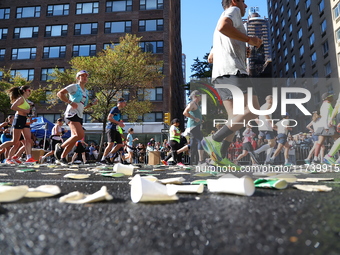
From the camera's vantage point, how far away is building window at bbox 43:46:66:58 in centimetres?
3192

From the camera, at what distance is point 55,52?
32000 mm

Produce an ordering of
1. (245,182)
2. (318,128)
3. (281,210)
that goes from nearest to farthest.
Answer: (281,210), (245,182), (318,128)

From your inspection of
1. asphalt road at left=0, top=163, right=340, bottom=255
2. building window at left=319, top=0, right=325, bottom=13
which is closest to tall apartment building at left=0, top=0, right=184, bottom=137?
building window at left=319, top=0, right=325, bottom=13

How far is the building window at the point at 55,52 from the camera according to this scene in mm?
31922

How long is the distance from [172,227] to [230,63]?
3035mm

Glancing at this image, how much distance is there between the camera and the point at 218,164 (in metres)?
A: 3.91

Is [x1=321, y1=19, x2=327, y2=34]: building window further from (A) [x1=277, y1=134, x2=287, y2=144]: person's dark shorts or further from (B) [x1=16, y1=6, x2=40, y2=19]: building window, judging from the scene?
(B) [x1=16, y1=6, x2=40, y2=19]: building window

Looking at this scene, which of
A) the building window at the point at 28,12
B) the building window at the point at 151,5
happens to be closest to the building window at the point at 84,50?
the building window at the point at 28,12

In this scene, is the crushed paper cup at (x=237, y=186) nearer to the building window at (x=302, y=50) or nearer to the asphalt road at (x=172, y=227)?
the asphalt road at (x=172, y=227)

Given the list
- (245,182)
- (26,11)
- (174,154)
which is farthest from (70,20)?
(245,182)

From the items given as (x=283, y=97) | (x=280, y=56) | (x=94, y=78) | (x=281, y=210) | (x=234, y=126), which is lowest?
(x=281, y=210)

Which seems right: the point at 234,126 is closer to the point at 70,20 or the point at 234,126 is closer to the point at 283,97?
the point at 283,97

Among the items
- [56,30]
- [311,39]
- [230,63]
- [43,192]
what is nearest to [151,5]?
[56,30]

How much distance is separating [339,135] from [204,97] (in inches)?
180
